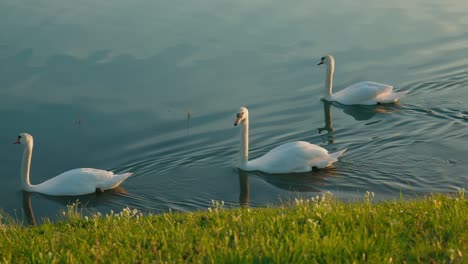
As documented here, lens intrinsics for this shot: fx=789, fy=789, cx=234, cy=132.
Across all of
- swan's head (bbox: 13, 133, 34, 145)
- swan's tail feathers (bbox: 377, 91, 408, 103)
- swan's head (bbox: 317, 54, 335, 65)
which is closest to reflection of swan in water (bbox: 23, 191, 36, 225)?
swan's head (bbox: 13, 133, 34, 145)

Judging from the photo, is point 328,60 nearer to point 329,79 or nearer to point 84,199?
point 329,79

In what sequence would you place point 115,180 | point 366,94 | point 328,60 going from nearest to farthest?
point 115,180, point 366,94, point 328,60

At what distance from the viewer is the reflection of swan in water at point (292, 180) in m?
13.6

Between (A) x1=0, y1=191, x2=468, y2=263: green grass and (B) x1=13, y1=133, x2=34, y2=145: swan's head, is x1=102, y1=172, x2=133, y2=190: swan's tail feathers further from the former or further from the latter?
(A) x1=0, y1=191, x2=468, y2=263: green grass

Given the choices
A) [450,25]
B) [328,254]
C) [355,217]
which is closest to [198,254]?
[328,254]

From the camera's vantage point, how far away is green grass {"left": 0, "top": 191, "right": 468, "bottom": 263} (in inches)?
218

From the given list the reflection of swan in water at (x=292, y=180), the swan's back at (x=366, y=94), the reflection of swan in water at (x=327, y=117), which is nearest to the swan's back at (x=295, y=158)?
the reflection of swan in water at (x=292, y=180)

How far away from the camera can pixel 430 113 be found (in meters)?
16.5

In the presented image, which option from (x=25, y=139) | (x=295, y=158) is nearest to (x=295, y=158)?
(x=295, y=158)

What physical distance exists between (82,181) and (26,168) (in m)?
1.23

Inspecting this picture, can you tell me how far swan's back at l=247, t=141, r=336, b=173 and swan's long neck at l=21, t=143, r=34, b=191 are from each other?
4.15m

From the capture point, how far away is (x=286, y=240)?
588 cm

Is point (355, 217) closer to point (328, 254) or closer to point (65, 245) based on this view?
point (328, 254)

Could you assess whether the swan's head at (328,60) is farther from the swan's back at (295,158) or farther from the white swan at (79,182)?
the white swan at (79,182)
